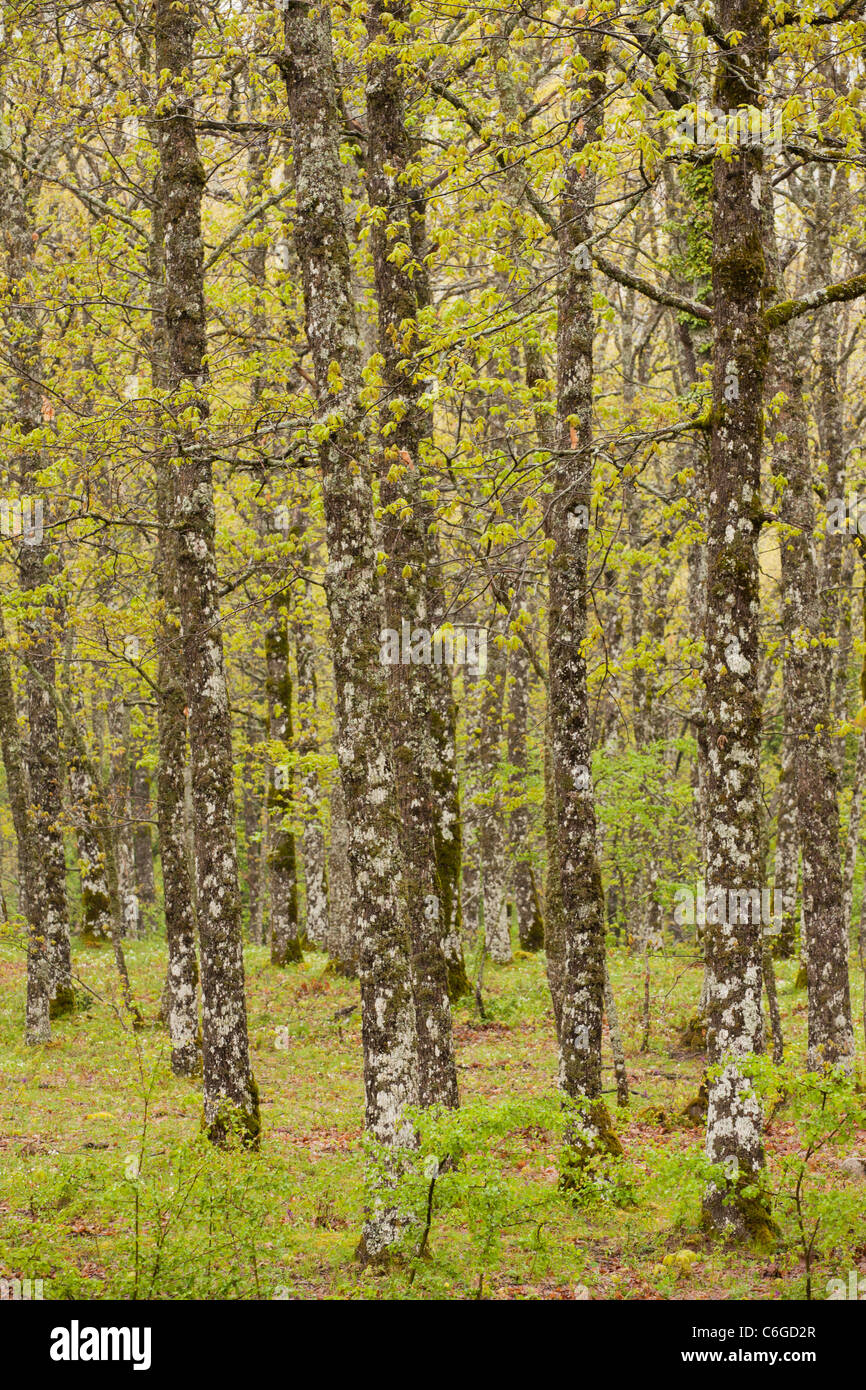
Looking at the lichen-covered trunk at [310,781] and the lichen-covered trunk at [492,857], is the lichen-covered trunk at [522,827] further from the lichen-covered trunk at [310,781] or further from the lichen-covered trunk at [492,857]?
the lichen-covered trunk at [310,781]

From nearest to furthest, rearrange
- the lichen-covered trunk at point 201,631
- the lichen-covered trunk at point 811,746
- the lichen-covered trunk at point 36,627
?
the lichen-covered trunk at point 201,631, the lichen-covered trunk at point 811,746, the lichen-covered trunk at point 36,627

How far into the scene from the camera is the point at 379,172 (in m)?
10.5

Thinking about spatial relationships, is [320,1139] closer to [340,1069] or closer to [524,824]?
[340,1069]

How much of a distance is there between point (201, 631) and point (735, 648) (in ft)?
17.9

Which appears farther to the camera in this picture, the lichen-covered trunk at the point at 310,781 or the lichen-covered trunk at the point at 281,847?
the lichen-covered trunk at the point at 281,847

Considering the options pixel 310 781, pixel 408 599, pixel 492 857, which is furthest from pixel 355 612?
pixel 492 857

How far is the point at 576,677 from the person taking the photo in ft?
32.4

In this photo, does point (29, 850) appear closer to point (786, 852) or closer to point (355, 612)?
point (355, 612)

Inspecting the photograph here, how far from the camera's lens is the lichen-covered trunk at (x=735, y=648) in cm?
796

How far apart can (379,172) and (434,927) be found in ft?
23.9

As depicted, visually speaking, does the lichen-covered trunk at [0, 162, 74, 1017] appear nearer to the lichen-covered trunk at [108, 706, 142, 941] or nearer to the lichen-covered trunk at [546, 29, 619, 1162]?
the lichen-covered trunk at [108, 706, 142, 941]

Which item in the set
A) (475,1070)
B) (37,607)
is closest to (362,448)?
(37,607)

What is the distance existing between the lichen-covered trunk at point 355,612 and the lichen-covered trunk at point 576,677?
1982mm

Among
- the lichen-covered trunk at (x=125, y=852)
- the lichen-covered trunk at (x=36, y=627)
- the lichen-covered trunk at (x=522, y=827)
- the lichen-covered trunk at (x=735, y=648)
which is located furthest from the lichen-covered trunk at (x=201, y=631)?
the lichen-covered trunk at (x=125, y=852)
